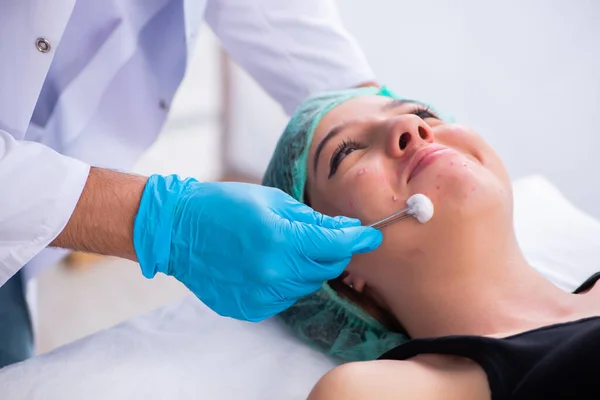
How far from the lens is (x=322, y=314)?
3.98ft

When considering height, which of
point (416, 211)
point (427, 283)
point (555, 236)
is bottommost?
point (555, 236)

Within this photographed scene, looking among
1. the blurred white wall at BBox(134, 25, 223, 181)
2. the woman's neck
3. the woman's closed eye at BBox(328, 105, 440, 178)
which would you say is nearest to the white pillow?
the woman's neck

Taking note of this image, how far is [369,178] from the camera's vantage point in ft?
3.50

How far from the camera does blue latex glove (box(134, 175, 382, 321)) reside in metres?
0.94

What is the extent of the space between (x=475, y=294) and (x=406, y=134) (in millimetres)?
312

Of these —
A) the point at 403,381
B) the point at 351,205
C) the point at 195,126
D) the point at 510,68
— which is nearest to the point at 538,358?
the point at 403,381

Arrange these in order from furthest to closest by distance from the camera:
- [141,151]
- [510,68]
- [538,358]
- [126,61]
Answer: [510,68], [141,151], [126,61], [538,358]

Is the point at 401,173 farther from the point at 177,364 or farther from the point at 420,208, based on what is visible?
the point at 177,364

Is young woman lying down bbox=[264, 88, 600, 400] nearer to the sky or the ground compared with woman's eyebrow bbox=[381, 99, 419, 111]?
nearer to the ground

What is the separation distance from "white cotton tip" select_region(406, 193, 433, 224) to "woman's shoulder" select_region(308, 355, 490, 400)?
231 millimetres

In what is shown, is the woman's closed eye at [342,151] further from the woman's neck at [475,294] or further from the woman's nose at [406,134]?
the woman's neck at [475,294]

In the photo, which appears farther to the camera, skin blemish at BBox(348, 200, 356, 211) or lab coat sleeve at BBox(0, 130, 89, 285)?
skin blemish at BBox(348, 200, 356, 211)

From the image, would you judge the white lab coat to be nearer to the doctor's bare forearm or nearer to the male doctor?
the male doctor

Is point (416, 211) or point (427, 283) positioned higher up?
point (416, 211)
